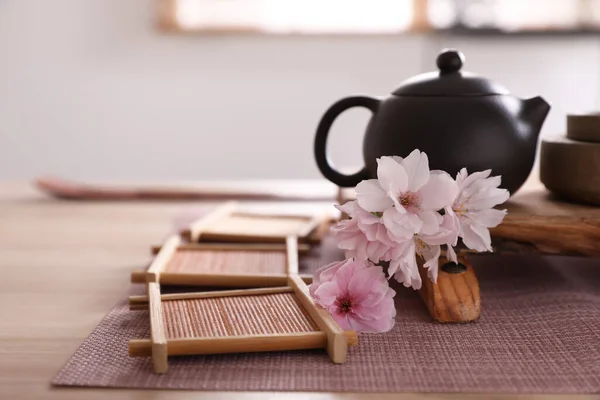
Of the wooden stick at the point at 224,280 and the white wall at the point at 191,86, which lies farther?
the white wall at the point at 191,86

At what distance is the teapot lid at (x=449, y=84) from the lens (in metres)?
0.74

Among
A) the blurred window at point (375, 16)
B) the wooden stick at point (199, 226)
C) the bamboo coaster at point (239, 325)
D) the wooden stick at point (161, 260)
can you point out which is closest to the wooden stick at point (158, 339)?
the bamboo coaster at point (239, 325)

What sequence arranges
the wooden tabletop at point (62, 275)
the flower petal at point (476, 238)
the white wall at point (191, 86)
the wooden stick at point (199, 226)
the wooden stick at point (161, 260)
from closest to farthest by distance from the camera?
the wooden tabletop at point (62, 275) < the flower petal at point (476, 238) < the wooden stick at point (161, 260) < the wooden stick at point (199, 226) < the white wall at point (191, 86)

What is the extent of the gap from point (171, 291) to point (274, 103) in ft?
7.58

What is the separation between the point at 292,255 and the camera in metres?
0.82

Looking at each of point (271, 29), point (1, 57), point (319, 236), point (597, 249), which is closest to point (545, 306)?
point (597, 249)

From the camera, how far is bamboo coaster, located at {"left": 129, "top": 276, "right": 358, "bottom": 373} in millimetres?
546

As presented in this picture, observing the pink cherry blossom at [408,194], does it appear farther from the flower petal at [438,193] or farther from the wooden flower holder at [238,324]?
the wooden flower holder at [238,324]

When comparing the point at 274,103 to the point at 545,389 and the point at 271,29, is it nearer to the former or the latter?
the point at 271,29

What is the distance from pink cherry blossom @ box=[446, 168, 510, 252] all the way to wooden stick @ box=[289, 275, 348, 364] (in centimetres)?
15

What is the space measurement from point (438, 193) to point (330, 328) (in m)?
0.15

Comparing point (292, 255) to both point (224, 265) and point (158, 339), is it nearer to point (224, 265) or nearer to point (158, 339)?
point (224, 265)

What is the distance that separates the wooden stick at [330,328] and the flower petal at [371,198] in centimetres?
10

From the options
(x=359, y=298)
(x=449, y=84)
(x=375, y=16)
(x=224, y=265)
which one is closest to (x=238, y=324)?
(x=359, y=298)
